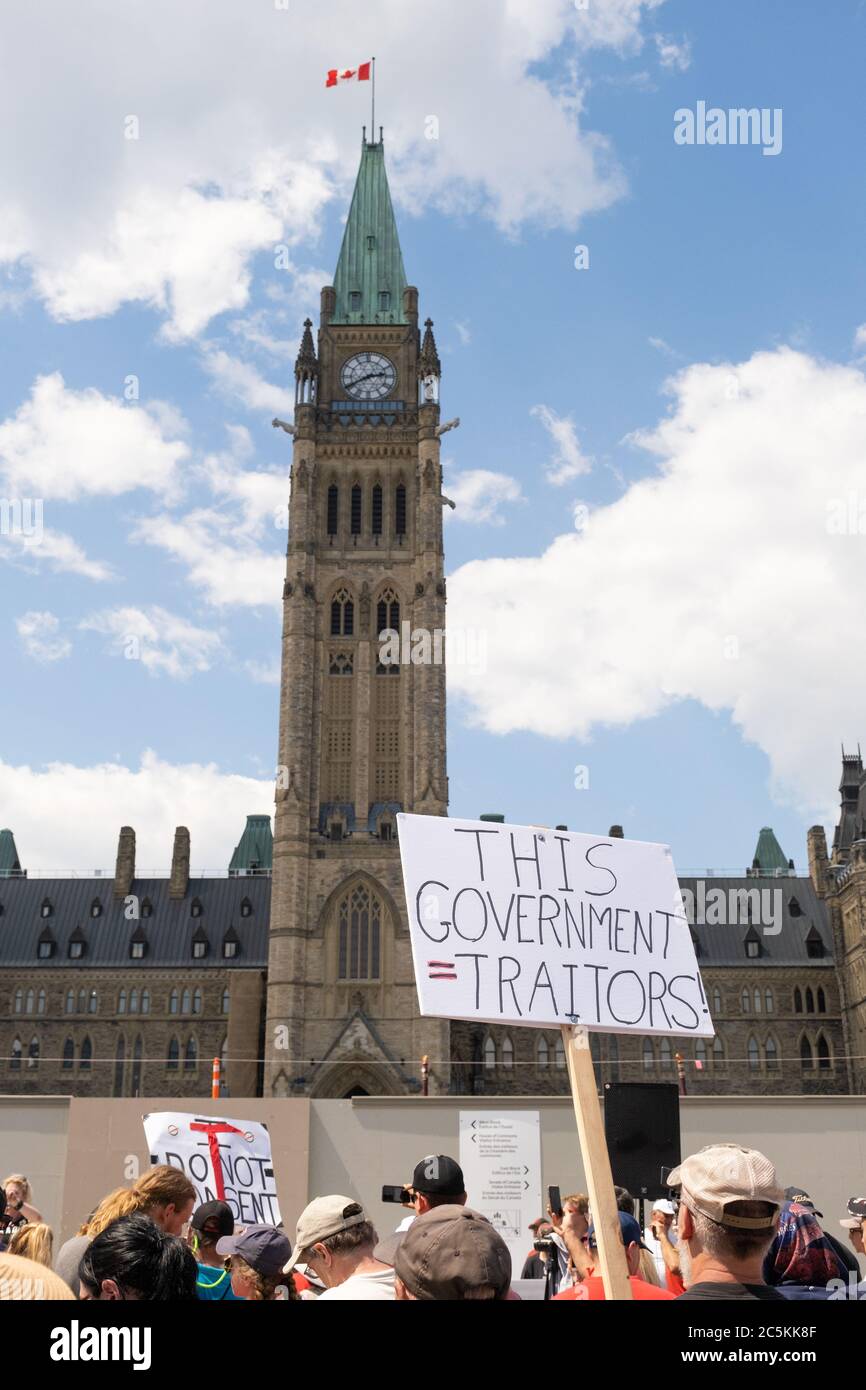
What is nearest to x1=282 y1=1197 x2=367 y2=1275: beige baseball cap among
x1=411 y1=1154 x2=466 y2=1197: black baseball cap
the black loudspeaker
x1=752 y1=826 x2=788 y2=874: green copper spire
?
x1=411 y1=1154 x2=466 y2=1197: black baseball cap

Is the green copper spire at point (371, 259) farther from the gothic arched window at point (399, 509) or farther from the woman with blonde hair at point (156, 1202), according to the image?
the woman with blonde hair at point (156, 1202)

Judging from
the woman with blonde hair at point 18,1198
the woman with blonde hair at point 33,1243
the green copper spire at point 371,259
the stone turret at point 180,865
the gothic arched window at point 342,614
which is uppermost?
the green copper spire at point 371,259

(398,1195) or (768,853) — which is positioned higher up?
(768,853)

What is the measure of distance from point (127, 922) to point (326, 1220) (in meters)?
70.4

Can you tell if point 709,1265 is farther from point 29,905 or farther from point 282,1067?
point 29,905

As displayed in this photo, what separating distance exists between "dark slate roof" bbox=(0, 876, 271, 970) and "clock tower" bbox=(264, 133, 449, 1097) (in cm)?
1371

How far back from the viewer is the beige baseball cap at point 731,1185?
13.1ft

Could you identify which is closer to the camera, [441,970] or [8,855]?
[441,970]

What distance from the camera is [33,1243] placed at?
6148mm

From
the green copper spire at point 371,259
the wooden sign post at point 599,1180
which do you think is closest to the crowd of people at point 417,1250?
the wooden sign post at point 599,1180

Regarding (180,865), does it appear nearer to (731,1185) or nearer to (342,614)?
(342,614)

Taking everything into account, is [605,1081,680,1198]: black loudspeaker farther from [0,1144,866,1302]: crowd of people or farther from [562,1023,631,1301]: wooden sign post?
[562,1023,631,1301]: wooden sign post

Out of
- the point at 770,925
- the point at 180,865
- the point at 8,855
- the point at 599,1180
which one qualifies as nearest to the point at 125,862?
the point at 180,865

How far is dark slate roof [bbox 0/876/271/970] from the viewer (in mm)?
70812
